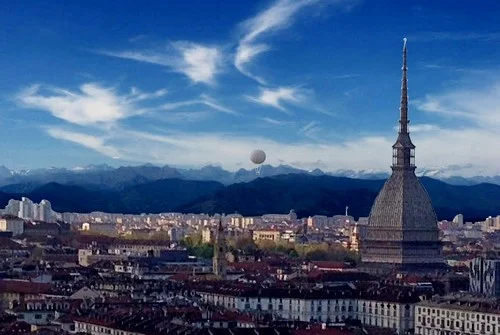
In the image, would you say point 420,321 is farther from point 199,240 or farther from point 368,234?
point 199,240

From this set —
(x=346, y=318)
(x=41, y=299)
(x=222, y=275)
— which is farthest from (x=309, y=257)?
(x=41, y=299)

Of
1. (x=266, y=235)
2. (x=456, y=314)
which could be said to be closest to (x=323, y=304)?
(x=456, y=314)

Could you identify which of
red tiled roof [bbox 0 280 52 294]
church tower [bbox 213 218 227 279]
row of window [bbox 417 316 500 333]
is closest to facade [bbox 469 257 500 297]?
row of window [bbox 417 316 500 333]

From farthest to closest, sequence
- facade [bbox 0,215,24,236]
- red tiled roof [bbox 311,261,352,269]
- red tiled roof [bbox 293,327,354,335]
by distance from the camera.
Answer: facade [bbox 0,215,24,236]
red tiled roof [bbox 311,261,352,269]
red tiled roof [bbox 293,327,354,335]

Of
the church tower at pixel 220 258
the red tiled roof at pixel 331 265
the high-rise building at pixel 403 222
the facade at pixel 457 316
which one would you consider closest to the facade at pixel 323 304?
the facade at pixel 457 316

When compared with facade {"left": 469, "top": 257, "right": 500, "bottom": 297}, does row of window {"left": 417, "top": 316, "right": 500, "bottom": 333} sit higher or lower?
lower

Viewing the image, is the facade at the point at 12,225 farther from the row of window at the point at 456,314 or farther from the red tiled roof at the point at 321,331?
the red tiled roof at the point at 321,331

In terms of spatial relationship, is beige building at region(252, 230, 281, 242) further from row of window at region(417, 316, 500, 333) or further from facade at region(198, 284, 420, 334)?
row of window at region(417, 316, 500, 333)

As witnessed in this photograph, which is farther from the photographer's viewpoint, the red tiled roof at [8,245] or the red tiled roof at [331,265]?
the red tiled roof at [8,245]
